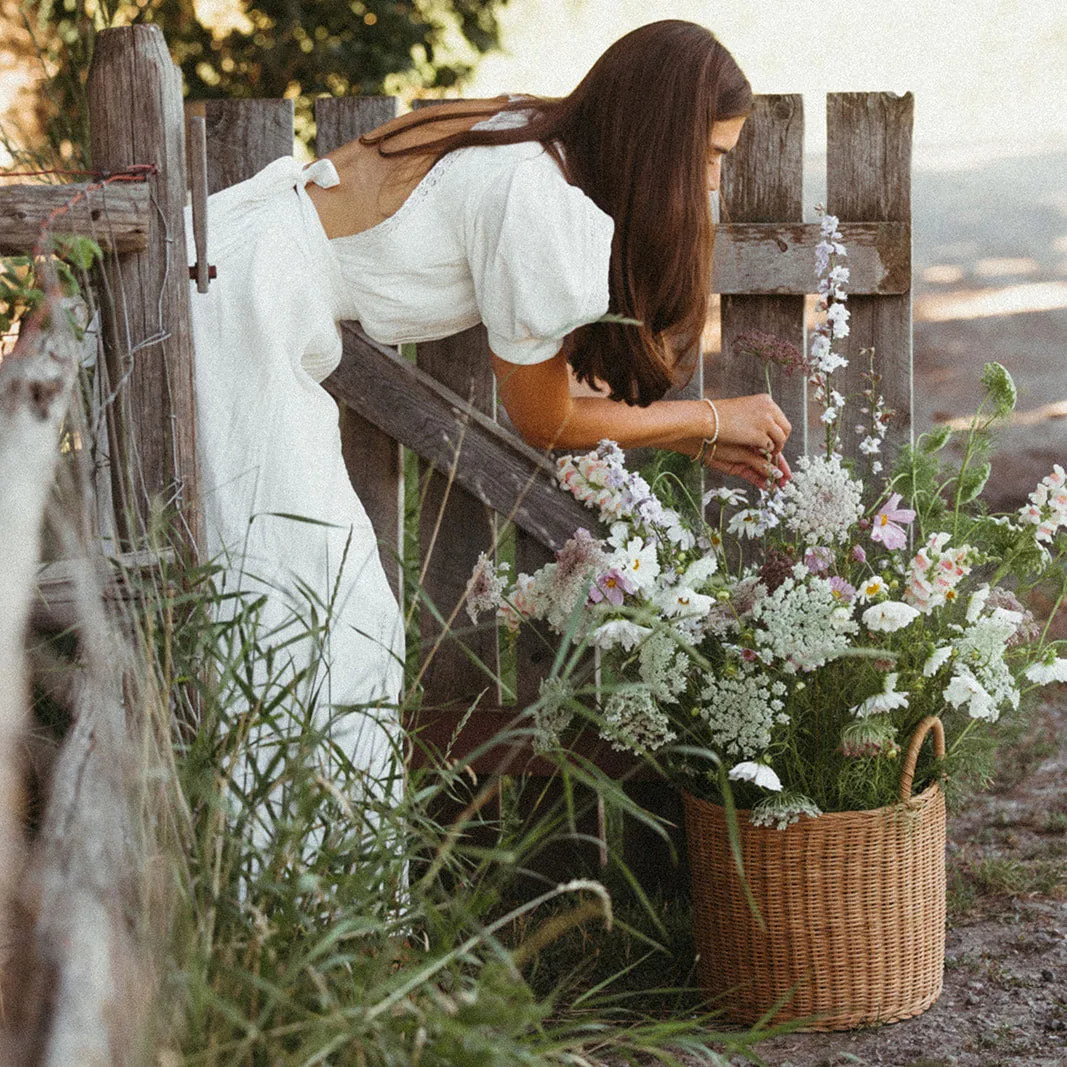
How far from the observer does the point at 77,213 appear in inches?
71.2

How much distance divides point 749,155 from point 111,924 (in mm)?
2323

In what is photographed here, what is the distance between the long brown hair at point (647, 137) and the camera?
2281 mm

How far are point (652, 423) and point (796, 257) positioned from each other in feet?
2.28

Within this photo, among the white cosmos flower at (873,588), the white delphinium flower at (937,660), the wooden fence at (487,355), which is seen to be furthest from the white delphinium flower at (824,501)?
the wooden fence at (487,355)

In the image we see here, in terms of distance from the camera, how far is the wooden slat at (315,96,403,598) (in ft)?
10.1

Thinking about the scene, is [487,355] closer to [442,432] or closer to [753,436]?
[442,432]

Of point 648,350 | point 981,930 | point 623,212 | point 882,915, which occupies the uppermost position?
point 623,212

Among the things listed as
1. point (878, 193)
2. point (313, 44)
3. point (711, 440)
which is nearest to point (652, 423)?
point (711, 440)

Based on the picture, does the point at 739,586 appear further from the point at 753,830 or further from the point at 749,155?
the point at 749,155

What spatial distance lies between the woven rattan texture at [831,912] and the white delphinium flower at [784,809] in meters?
0.02

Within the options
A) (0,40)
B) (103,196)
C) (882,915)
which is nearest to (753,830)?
(882,915)

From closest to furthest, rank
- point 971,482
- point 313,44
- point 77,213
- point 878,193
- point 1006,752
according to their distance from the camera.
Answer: point 77,213 < point 971,482 < point 878,193 < point 1006,752 < point 313,44

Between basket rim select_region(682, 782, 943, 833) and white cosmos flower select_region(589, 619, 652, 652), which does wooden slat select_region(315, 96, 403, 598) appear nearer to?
white cosmos flower select_region(589, 619, 652, 652)

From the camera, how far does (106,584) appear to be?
1.59m
